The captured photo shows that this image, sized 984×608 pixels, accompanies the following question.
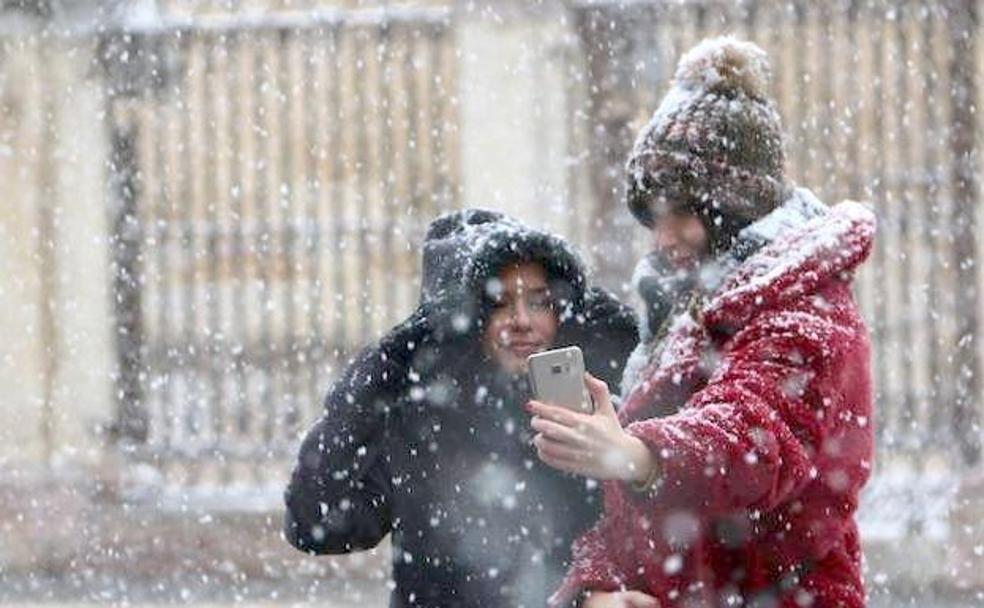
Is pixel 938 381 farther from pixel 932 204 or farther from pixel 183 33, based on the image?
pixel 183 33

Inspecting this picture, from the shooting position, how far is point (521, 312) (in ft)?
12.4

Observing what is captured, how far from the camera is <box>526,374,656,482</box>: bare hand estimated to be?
2709mm

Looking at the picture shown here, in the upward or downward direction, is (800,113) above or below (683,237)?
below

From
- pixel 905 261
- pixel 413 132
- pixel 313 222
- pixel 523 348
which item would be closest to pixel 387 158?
pixel 413 132

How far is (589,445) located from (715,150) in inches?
22.8

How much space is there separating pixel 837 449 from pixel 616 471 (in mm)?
331

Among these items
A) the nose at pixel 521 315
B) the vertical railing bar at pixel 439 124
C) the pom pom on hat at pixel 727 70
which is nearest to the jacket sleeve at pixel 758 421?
the pom pom on hat at pixel 727 70

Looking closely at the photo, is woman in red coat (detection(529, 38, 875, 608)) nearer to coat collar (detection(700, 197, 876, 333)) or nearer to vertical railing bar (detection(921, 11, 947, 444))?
coat collar (detection(700, 197, 876, 333))

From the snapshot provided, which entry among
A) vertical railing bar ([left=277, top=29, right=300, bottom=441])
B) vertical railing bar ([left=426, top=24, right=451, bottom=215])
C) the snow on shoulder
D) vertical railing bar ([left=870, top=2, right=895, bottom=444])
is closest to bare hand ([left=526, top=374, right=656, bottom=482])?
the snow on shoulder

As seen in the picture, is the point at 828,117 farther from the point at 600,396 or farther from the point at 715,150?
the point at 600,396

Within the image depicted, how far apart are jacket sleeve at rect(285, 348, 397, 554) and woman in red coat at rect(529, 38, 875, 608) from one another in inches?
29.5

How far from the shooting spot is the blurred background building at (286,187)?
928 centimetres

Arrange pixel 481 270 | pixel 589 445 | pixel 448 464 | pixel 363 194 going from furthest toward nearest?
pixel 363 194 → pixel 448 464 → pixel 481 270 → pixel 589 445

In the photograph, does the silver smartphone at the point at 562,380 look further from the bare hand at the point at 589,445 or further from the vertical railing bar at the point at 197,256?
the vertical railing bar at the point at 197,256
